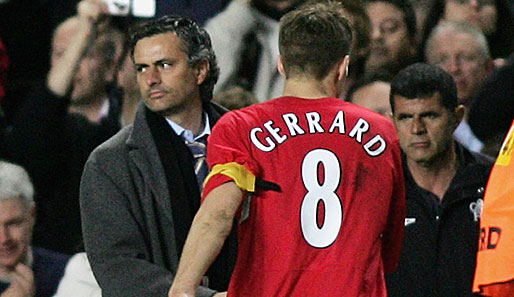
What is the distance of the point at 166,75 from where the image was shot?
4.83 m

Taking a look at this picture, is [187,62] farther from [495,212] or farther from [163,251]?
[495,212]

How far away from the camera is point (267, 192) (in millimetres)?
3645

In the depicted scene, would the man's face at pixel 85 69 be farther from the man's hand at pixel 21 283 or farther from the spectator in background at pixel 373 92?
the spectator in background at pixel 373 92

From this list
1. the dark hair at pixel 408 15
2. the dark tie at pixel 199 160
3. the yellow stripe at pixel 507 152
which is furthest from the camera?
the dark hair at pixel 408 15

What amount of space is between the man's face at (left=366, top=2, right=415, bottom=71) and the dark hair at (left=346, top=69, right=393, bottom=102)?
0.76ft

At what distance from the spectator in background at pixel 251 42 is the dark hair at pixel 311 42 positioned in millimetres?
3063

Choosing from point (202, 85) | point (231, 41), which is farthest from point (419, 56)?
point (202, 85)

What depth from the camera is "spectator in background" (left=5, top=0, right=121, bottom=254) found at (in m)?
6.22

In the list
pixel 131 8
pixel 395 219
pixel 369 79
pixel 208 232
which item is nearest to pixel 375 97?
pixel 369 79

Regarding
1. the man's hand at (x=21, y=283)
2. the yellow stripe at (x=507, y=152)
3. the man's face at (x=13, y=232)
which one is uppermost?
the yellow stripe at (x=507, y=152)

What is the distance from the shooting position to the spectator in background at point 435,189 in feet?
16.9

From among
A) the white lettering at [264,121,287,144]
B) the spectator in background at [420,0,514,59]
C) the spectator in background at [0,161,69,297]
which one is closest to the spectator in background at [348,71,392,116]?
the spectator in background at [420,0,514,59]

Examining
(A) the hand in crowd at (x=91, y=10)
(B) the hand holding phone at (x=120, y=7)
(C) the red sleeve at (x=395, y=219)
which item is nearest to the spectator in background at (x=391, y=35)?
(B) the hand holding phone at (x=120, y=7)

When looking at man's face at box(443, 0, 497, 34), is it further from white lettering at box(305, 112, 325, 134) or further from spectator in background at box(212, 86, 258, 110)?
white lettering at box(305, 112, 325, 134)
